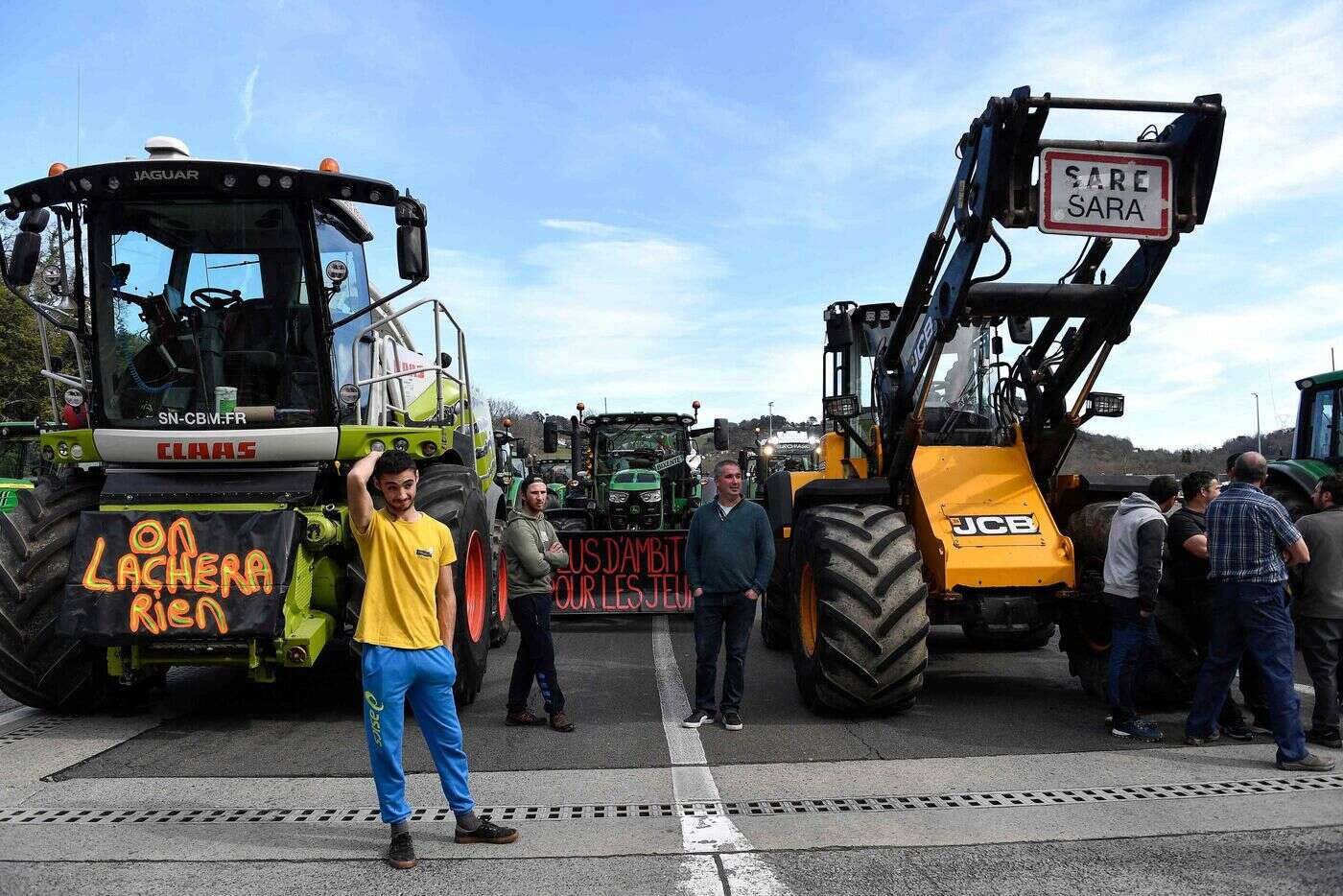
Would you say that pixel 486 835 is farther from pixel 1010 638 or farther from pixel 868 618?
pixel 1010 638

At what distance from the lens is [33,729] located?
21.2 feet

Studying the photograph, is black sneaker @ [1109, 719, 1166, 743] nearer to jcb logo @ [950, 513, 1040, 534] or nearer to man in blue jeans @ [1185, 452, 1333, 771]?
man in blue jeans @ [1185, 452, 1333, 771]

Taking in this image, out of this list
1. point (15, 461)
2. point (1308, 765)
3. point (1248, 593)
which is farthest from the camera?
point (15, 461)

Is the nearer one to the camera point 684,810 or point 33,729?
point 684,810

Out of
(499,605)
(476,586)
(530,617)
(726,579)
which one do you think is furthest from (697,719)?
(499,605)

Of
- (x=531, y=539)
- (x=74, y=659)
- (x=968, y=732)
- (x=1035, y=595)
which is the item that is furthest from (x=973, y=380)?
(x=74, y=659)

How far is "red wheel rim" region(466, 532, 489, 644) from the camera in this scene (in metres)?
7.65

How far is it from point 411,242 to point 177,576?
2480 mm

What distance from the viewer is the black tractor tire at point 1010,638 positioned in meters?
9.73

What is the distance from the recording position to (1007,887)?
4012mm

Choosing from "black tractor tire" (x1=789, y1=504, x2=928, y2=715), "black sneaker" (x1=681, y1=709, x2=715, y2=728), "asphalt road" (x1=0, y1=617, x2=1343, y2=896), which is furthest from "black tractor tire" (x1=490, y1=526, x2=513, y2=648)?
"black tractor tire" (x1=789, y1=504, x2=928, y2=715)

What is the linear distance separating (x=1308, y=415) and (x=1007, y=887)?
1006cm

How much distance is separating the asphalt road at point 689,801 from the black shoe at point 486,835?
0.22ft

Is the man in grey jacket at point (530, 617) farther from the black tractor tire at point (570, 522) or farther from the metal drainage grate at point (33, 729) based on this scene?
the black tractor tire at point (570, 522)
